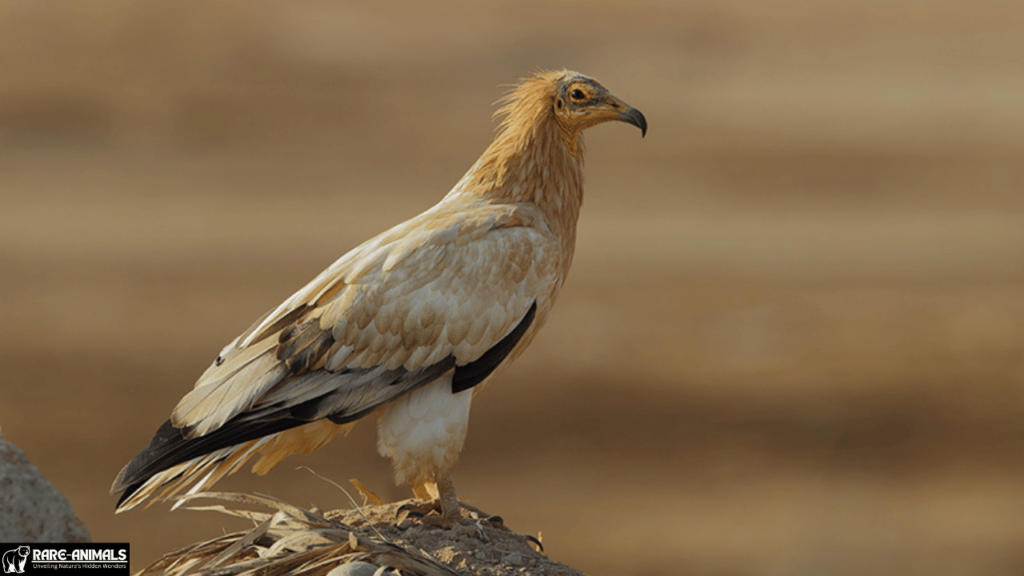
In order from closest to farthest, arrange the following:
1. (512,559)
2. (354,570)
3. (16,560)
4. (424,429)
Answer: (354,570), (16,560), (512,559), (424,429)

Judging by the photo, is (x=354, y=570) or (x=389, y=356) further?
(x=389, y=356)

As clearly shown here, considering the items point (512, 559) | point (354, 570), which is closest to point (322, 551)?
point (354, 570)

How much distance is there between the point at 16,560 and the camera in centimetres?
373

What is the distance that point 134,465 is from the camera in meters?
4.43

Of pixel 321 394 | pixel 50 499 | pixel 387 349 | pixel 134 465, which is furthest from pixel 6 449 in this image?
pixel 387 349

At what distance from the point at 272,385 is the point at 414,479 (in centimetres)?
79

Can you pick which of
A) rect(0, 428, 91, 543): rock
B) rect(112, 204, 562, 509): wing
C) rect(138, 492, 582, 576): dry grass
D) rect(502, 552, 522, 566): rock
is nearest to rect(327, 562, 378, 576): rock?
rect(138, 492, 582, 576): dry grass

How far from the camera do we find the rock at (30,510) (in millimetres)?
3719

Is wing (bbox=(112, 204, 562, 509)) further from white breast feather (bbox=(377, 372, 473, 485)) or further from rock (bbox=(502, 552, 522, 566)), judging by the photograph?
rock (bbox=(502, 552, 522, 566))

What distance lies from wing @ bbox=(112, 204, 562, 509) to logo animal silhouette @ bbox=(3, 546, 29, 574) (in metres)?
0.81

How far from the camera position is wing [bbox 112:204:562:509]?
4.62 metres

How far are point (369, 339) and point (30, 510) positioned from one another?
167 centimetres

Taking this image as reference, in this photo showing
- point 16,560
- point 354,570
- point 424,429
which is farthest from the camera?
point 424,429

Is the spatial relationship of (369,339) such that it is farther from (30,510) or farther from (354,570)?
(30,510)
